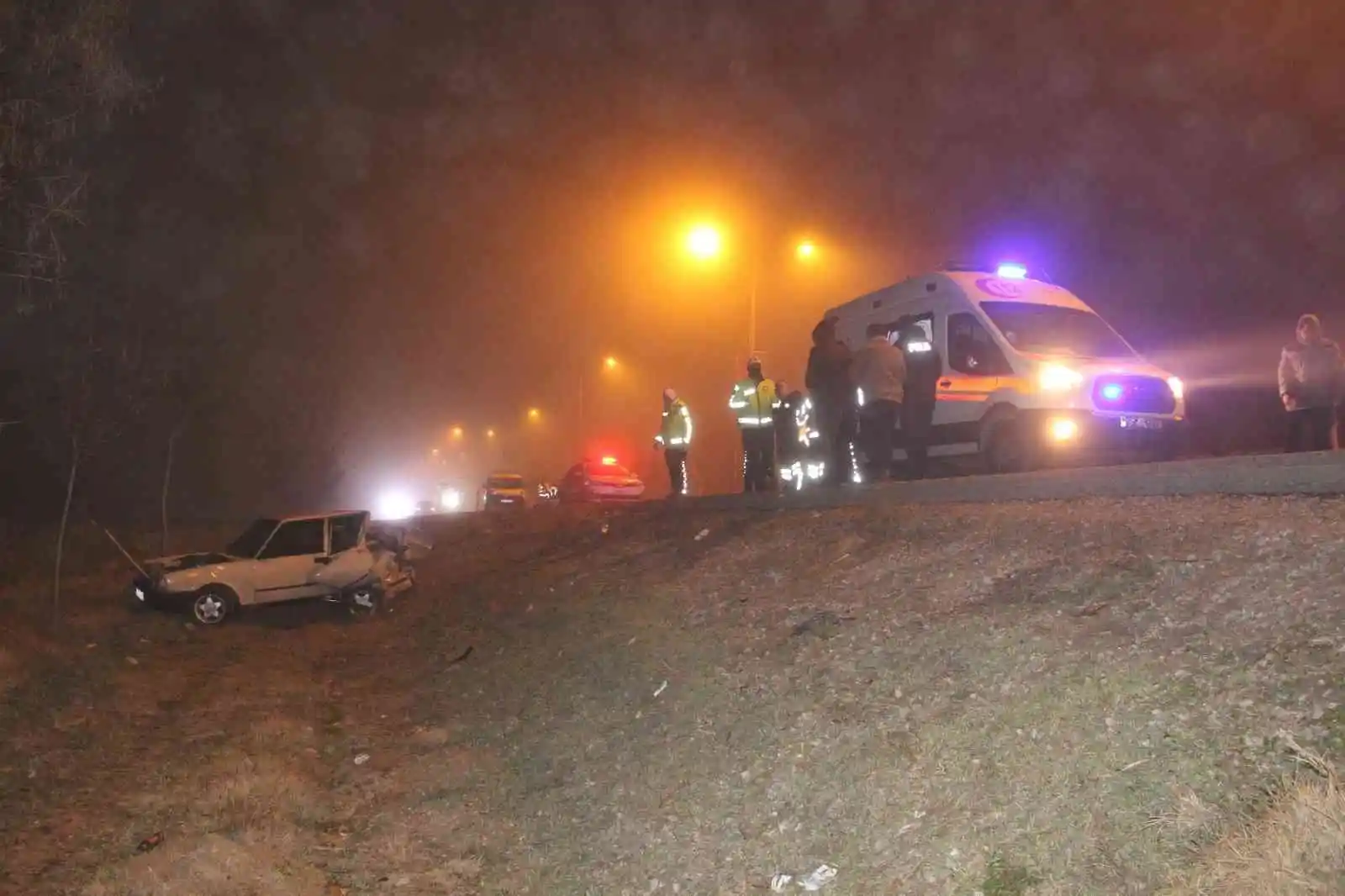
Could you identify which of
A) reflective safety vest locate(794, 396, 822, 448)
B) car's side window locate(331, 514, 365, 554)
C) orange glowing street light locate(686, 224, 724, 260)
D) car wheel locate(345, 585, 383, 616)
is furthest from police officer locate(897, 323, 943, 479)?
orange glowing street light locate(686, 224, 724, 260)

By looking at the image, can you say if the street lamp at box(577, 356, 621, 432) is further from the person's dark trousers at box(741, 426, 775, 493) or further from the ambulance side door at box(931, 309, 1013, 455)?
the ambulance side door at box(931, 309, 1013, 455)

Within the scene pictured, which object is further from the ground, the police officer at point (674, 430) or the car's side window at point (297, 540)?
the police officer at point (674, 430)

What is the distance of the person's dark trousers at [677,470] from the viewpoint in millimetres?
15730

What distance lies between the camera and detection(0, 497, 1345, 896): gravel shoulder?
399cm

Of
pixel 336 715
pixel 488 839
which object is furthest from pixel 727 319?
pixel 488 839

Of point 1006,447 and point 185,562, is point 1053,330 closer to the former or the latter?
point 1006,447

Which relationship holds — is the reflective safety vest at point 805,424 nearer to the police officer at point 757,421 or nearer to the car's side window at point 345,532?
the police officer at point 757,421

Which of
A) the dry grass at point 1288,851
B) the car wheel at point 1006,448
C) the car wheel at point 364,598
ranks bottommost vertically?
the car wheel at point 364,598

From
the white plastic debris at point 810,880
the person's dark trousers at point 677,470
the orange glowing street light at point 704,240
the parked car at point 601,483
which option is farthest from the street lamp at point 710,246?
the white plastic debris at point 810,880

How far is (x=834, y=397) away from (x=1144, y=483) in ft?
14.4

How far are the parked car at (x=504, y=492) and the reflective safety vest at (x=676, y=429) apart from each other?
15.2 m

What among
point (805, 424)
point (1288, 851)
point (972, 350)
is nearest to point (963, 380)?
point (972, 350)

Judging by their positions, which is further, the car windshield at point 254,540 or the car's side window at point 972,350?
the car windshield at point 254,540

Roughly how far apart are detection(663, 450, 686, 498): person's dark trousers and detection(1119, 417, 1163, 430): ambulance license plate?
627 centimetres
